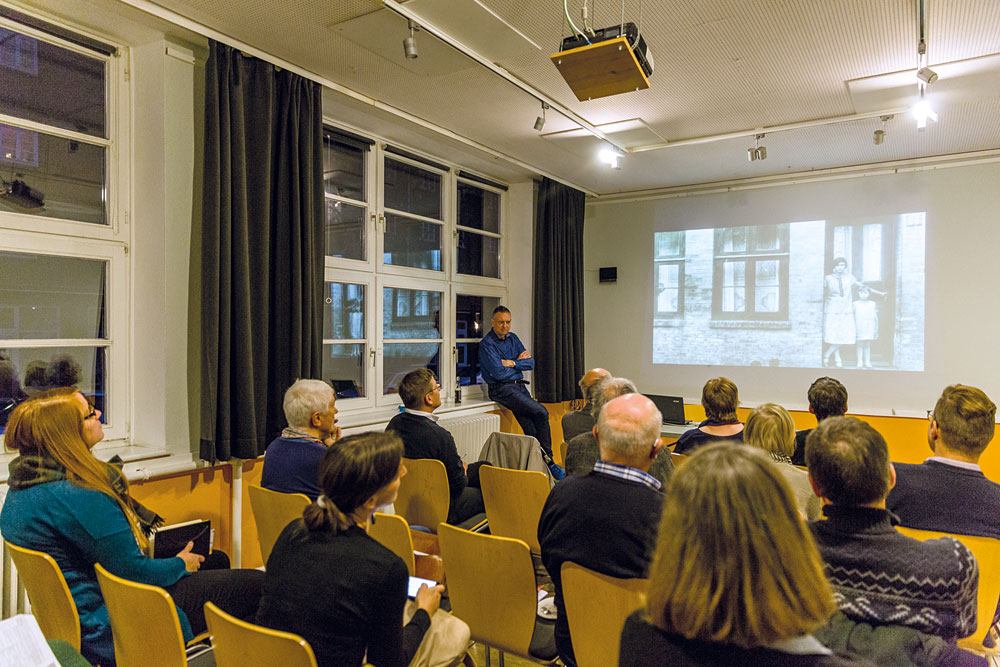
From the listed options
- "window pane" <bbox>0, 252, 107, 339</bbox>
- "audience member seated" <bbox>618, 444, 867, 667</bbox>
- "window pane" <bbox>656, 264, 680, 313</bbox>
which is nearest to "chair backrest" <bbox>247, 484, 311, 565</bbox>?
"window pane" <bbox>0, 252, 107, 339</bbox>

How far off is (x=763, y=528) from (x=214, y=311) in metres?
3.04

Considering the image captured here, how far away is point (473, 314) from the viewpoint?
626 cm

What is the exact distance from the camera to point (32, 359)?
3047mm

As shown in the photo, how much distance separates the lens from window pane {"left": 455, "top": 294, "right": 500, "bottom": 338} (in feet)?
19.8

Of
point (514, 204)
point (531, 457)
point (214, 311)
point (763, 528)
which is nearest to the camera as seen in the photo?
point (763, 528)

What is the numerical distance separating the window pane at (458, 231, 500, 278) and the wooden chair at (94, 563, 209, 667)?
15.1 ft

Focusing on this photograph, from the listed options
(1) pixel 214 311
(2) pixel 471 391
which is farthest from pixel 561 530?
(2) pixel 471 391

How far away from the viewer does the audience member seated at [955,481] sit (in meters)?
2.00

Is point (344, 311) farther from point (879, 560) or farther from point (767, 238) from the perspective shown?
point (767, 238)

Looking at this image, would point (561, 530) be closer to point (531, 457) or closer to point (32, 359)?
point (531, 457)

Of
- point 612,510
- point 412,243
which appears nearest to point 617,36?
point 612,510

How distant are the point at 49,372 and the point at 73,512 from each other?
5.50 ft

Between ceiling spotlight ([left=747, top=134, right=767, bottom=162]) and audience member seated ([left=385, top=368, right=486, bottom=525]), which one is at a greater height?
ceiling spotlight ([left=747, top=134, right=767, bottom=162])

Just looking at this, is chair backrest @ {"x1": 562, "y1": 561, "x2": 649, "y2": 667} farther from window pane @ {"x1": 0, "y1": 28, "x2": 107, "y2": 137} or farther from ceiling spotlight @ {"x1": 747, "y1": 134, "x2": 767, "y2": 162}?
ceiling spotlight @ {"x1": 747, "y1": 134, "x2": 767, "y2": 162}
